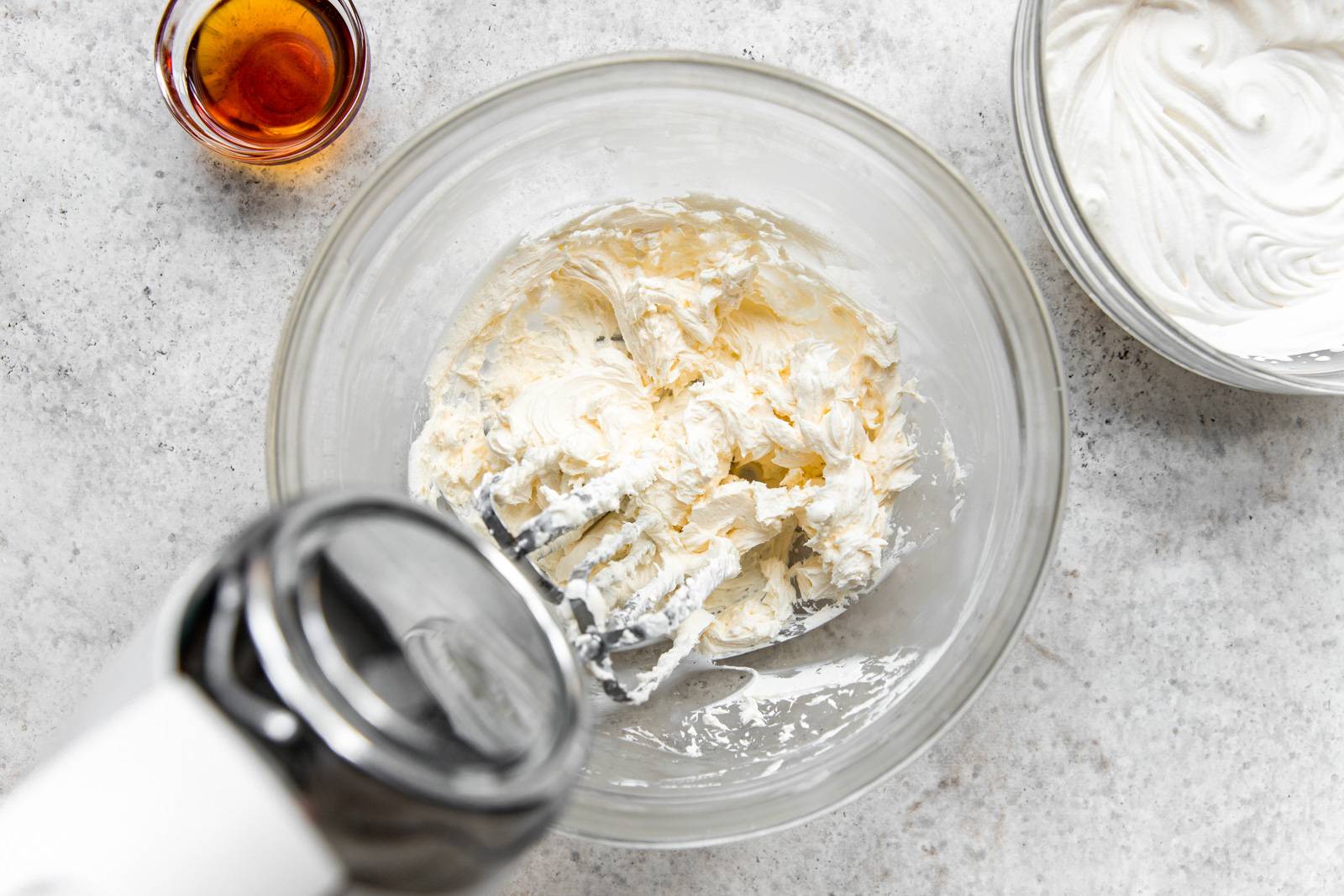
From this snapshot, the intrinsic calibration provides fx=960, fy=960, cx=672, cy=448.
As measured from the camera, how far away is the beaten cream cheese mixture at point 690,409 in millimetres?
1021

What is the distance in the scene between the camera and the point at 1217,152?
3.74ft

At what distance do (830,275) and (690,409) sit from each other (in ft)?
0.75

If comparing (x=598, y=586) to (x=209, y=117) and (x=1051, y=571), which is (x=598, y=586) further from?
(x=209, y=117)

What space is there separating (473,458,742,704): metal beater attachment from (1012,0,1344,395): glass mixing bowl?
497 mm

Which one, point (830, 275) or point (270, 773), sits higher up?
point (270, 773)

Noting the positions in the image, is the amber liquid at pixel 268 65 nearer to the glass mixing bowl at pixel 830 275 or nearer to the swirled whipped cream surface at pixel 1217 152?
the glass mixing bowl at pixel 830 275

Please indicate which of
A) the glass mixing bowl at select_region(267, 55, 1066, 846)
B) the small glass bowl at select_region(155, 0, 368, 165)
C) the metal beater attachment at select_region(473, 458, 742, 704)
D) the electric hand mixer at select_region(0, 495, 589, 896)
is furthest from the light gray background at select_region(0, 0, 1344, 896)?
the electric hand mixer at select_region(0, 495, 589, 896)

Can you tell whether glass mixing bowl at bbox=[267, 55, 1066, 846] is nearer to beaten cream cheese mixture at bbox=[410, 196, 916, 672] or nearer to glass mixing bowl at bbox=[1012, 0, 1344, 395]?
beaten cream cheese mixture at bbox=[410, 196, 916, 672]

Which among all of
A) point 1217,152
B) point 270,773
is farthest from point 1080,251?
point 270,773

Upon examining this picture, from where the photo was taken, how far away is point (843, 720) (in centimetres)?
105

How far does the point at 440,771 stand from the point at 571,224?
0.71 meters

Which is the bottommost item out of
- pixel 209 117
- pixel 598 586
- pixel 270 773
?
pixel 598 586

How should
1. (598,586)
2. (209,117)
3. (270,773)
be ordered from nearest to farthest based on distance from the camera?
(270,773) < (598,586) < (209,117)

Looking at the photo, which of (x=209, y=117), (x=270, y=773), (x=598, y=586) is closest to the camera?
(x=270, y=773)
